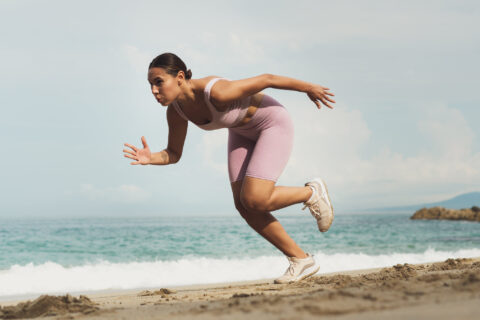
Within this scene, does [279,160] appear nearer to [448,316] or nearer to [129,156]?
[129,156]

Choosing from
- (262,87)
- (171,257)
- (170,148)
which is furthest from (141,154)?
(171,257)

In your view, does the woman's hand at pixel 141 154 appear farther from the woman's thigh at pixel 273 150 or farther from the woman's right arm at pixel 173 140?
the woman's thigh at pixel 273 150

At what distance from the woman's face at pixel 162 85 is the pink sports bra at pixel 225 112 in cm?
19

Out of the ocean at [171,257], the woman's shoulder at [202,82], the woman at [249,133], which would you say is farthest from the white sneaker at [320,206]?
the ocean at [171,257]

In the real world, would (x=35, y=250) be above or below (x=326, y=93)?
below

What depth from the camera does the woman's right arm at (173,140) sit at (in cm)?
398

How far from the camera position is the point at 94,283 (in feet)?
23.0

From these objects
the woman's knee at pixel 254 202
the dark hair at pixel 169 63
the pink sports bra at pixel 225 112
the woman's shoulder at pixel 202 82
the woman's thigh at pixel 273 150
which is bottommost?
the woman's knee at pixel 254 202

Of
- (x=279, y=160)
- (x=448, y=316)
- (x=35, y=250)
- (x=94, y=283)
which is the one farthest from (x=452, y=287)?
(x=35, y=250)

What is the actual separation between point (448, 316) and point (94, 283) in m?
6.03

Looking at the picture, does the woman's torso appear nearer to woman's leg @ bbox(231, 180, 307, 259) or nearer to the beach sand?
woman's leg @ bbox(231, 180, 307, 259)

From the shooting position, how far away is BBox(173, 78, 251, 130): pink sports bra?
352cm

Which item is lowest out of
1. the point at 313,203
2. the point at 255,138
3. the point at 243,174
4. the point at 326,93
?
the point at 313,203

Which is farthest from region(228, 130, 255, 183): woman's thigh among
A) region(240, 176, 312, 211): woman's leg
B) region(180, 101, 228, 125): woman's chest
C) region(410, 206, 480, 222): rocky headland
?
region(410, 206, 480, 222): rocky headland
